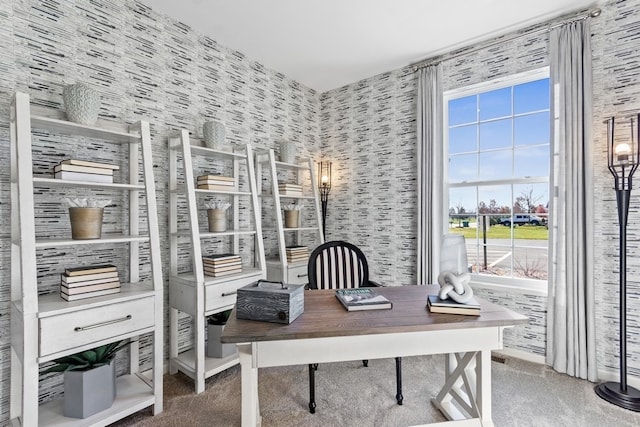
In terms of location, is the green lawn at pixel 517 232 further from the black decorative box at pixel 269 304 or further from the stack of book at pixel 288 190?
the black decorative box at pixel 269 304

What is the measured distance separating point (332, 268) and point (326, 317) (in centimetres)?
110

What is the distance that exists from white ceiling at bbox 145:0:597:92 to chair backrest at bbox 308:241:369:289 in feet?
6.09

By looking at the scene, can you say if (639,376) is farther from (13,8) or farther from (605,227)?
(13,8)

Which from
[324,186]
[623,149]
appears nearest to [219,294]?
[324,186]

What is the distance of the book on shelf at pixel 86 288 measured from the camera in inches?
67.7

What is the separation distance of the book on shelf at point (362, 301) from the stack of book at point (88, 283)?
54.2 inches

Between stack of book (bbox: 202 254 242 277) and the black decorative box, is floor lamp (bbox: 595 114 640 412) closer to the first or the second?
the black decorative box

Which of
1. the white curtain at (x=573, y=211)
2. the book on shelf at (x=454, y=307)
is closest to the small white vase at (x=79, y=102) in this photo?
the book on shelf at (x=454, y=307)

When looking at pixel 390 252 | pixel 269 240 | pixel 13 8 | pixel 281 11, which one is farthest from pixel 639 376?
pixel 13 8

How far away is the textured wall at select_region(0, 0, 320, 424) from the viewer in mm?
1814

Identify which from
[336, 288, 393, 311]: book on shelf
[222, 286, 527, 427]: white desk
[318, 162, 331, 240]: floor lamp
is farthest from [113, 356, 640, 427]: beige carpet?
[318, 162, 331, 240]: floor lamp

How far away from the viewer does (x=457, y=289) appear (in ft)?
5.16

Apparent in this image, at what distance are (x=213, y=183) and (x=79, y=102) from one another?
0.99 m

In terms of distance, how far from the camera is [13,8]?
5.99ft
